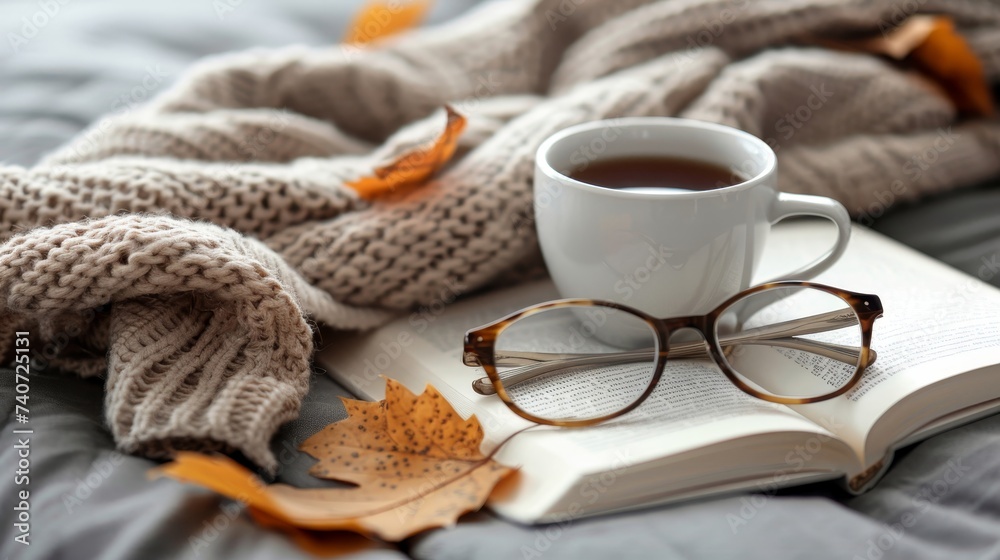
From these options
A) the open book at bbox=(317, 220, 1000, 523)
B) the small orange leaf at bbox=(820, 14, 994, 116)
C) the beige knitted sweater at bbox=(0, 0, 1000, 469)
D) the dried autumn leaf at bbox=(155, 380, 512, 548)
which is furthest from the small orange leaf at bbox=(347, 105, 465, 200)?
the small orange leaf at bbox=(820, 14, 994, 116)

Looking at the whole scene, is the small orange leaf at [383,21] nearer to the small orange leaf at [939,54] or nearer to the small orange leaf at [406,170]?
the small orange leaf at [406,170]

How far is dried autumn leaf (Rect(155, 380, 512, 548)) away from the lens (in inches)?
20.7

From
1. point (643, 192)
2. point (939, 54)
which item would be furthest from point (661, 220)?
point (939, 54)

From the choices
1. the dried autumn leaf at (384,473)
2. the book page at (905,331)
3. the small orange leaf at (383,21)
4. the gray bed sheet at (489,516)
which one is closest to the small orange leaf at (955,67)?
the book page at (905,331)

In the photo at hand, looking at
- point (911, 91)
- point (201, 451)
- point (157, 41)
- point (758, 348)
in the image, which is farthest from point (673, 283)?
point (157, 41)

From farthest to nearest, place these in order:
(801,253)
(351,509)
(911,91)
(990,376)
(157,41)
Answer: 1. (157,41)
2. (911,91)
3. (801,253)
4. (990,376)
5. (351,509)

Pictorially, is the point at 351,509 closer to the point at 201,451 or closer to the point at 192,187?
the point at 201,451

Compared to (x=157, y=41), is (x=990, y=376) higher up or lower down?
lower down

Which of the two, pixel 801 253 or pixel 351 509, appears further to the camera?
pixel 801 253

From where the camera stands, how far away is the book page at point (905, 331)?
64 centimetres

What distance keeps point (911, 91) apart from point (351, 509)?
797mm

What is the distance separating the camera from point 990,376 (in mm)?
661

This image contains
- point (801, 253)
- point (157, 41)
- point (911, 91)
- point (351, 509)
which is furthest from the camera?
point (157, 41)

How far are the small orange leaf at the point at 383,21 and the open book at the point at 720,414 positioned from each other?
19.2 inches
